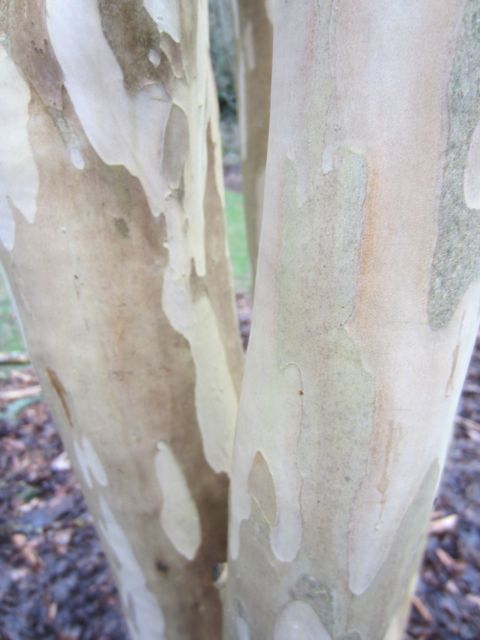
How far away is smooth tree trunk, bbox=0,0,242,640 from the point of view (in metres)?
0.53

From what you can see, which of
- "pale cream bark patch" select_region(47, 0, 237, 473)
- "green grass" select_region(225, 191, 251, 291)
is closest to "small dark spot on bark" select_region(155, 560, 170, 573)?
"pale cream bark patch" select_region(47, 0, 237, 473)

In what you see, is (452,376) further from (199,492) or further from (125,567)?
(125,567)

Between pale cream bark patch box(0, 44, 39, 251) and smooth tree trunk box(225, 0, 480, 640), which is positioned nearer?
smooth tree trunk box(225, 0, 480, 640)

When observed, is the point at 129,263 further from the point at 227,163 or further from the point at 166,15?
the point at 227,163

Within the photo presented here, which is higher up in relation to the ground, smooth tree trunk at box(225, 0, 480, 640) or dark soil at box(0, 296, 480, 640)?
smooth tree trunk at box(225, 0, 480, 640)

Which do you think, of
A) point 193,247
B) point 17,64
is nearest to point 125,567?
point 193,247

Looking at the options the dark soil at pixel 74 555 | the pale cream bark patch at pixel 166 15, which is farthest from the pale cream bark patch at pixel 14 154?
the dark soil at pixel 74 555

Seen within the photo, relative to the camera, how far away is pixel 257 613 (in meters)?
0.61

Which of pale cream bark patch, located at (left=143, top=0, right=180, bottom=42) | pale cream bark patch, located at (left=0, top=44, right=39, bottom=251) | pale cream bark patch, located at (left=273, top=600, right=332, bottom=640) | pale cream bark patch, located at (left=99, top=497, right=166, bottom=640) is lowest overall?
pale cream bark patch, located at (left=99, top=497, right=166, bottom=640)

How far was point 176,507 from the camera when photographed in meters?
0.75

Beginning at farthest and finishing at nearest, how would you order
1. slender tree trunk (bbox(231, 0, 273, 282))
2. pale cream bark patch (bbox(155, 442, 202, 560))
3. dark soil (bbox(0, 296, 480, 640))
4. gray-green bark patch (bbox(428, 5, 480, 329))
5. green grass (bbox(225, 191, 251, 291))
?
green grass (bbox(225, 191, 251, 291)) → dark soil (bbox(0, 296, 480, 640)) → slender tree trunk (bbox(231, 0, 273, 282)) → pale cream bark patch (bbox(155, 442, 202, 560)) → gray-green bark patch (bbox(428, 5, 480, 329))

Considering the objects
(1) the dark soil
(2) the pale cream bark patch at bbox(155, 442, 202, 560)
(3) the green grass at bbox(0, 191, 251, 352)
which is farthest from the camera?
(3) the green grass at bbox(0, 191, 251, 352)

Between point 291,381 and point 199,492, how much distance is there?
34cm

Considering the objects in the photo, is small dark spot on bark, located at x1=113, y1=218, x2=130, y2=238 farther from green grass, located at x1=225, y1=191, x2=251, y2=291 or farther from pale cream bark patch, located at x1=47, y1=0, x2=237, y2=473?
green grass, located at x1=225, y1=191, x2=251, y2=291
